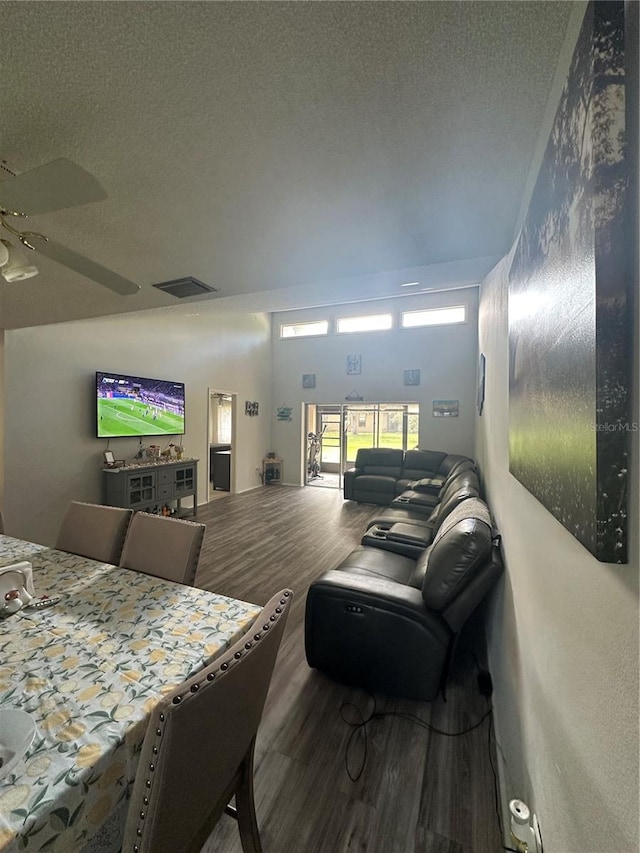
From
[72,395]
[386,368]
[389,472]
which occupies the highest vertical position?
[386,368]

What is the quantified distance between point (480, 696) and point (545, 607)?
52.0 inches

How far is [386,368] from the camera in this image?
23.1ft

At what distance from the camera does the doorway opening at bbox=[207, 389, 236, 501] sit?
6664 mm

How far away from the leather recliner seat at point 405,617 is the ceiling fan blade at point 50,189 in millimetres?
2033

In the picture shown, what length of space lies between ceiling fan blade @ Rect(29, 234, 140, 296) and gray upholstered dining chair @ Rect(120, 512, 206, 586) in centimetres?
125

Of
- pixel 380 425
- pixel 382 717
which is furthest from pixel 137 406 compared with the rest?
pixel 380 425

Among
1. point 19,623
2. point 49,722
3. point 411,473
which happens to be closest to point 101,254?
point 19,623

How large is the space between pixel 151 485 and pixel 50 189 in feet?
13.0

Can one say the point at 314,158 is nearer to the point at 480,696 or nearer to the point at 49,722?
the point at 49,722

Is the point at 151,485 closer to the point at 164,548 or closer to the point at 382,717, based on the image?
the point at 164,548

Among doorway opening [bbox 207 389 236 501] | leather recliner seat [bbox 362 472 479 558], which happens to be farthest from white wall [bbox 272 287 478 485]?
leather recliner seat [bbox 362 472 479 558]

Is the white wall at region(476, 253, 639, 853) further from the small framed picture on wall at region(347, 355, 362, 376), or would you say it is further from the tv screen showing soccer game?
the small framed picture on wall at region(347, 355, 362, 376)

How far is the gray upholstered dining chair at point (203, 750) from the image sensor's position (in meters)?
0.68

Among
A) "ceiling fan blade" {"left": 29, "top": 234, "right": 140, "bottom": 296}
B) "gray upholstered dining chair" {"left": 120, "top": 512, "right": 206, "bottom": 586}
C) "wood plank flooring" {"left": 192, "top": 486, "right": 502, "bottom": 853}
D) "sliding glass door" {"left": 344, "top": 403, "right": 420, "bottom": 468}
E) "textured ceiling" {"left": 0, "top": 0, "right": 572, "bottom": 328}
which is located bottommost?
"wood plank flooring" {"left": 192, "top": 486, "right": 502, "bottom": 853}
